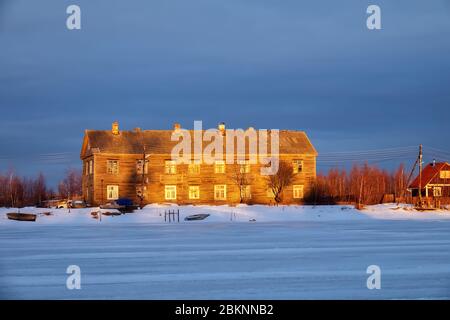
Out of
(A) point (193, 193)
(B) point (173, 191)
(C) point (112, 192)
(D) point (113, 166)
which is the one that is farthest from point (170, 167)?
(C) point (112, 192)

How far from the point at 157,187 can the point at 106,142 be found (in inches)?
255

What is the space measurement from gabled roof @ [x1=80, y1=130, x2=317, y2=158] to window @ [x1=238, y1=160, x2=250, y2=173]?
12.1ft

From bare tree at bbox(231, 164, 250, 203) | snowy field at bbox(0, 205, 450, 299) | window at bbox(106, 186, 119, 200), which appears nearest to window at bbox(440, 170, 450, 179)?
bare tree at bbox(231, 164, 250, 203)

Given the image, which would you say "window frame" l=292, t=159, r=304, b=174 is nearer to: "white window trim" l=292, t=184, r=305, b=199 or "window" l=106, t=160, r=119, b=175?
"white window trim" l=292, t=184, r=305, b=199

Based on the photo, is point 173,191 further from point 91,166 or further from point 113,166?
point 91,166

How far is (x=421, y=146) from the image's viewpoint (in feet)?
206

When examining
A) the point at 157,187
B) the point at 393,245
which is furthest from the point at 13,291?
the point at 157,187

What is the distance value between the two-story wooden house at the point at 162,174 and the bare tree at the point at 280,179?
894 mm

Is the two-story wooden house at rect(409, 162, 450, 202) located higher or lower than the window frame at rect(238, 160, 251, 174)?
lower

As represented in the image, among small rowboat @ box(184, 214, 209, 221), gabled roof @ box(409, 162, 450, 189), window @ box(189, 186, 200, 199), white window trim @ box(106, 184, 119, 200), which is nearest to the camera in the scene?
small rowboat @ box(184, 214, 209, 221)

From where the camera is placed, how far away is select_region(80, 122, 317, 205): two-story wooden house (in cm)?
6069

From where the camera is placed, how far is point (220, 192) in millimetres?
63000
